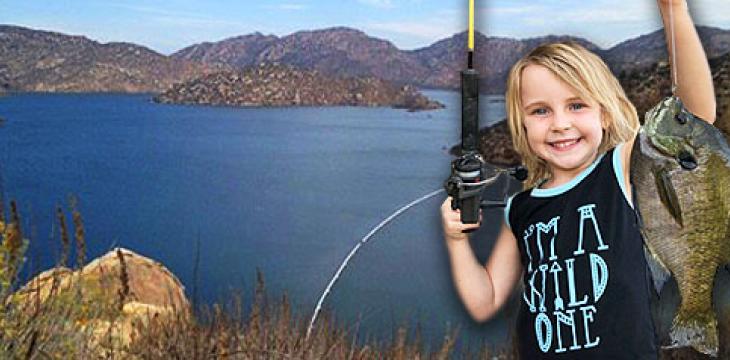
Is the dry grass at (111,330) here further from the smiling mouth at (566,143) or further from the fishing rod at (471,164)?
the smiling mouth at (566,143)

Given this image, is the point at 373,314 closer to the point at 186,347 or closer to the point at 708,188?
the point at 186,347

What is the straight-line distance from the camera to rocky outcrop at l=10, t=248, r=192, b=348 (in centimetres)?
265

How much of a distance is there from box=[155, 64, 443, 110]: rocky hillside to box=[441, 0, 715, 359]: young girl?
5.95 meters

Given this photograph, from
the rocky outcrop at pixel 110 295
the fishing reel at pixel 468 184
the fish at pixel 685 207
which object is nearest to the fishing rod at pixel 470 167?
the fishing reel at pixel 468 184

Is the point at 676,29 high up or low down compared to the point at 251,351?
up

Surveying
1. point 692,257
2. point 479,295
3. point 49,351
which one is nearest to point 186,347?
point 49,351

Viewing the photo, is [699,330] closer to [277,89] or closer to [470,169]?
[470,169]

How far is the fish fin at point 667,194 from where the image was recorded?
120 centimetres

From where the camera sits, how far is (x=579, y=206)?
142 centimetres

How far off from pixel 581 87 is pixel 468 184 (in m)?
0.21

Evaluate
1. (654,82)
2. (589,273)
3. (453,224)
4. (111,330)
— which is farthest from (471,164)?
(654,82)

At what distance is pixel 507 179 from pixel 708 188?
0.51 meters

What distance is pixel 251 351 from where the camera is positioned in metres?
2.62

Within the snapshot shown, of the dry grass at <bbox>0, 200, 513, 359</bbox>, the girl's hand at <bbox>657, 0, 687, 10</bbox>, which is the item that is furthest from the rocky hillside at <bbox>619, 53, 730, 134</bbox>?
the girl's hand at <bbox>657, 0, 687, 10</bbox>
